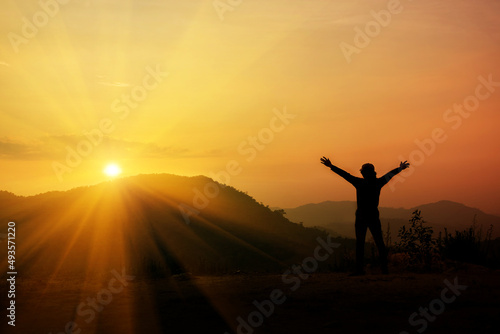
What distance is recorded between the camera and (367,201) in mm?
11742

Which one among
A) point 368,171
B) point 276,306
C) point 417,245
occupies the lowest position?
point 276,306

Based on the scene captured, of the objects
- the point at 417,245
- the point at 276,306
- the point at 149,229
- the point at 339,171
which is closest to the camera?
the point at 276,306

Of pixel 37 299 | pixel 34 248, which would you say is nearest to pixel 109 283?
pixel 37 299

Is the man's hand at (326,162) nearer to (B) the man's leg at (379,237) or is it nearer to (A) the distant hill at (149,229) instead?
(B) the man's leg at (379,237)

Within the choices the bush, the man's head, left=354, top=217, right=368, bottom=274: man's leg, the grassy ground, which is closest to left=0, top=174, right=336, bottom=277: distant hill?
the bush

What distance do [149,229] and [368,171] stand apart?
58.1 feet

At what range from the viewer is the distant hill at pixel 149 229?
23.8 m

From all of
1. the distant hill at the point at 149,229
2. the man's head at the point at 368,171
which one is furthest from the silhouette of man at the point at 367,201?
the distant hill at the point at 149,229

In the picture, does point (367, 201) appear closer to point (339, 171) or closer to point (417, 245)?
point (339, 171)

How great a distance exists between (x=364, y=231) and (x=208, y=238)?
52.4 ft

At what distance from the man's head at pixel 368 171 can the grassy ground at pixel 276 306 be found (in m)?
2.27

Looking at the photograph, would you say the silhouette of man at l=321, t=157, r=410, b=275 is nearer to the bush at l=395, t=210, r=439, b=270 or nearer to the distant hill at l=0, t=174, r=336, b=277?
the bush at l=395, t=210, r=439, b=270

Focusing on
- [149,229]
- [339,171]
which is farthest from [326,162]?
[149,229]

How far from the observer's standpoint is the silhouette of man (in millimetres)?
11750
